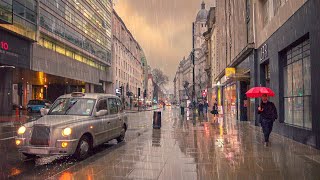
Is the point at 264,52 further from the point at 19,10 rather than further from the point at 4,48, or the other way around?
the point at 19,10

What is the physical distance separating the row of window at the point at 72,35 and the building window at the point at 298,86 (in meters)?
28.5

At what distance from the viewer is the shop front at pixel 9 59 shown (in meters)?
28.2

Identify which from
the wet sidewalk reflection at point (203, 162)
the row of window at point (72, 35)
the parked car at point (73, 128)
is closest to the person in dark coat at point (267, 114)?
the wet sidewalk reflection at point (203, 162)

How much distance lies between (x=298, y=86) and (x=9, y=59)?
2466 centimetres

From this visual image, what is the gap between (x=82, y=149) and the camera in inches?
356

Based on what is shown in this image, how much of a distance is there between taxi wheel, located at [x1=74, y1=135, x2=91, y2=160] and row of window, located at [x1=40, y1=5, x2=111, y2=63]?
29.3m

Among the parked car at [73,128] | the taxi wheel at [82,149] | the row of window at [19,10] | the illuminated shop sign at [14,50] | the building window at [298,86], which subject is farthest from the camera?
the illuminated shop sign at [14,50]

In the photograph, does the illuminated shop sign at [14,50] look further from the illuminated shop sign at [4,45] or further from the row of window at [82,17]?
the row of window at [82,17]

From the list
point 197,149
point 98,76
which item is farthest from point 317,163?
point 98,76

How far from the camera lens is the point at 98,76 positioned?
59.2 metres

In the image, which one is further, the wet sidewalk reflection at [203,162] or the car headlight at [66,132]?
the car headlight at [66,132]

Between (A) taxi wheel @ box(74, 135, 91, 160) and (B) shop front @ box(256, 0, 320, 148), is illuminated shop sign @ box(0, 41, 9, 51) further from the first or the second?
(A) taxi wheel @ box(74, 135, 91, 160)

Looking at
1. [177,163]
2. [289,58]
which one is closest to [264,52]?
[289,58]

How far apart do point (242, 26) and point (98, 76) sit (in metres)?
38.7
